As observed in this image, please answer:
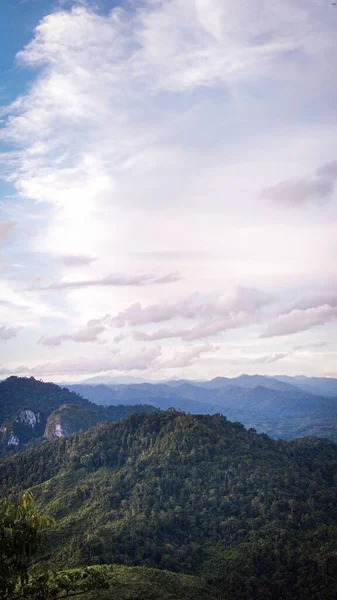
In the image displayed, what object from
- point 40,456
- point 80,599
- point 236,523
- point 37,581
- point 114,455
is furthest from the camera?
point 40,456

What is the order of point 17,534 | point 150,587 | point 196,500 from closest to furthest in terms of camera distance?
point 17,534
point 150,587
point 196,500

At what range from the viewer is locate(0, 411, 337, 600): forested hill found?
227 feet

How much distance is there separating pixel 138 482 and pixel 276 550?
40948 mm

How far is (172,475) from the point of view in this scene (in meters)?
102

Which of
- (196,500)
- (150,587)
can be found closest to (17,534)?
(150,587)

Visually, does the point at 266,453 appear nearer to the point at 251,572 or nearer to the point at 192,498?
the point at 192,498

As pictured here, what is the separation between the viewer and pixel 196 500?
95438 mm

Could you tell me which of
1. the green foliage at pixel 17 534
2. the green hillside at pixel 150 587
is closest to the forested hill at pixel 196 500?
the green hillside at pixel 150 587

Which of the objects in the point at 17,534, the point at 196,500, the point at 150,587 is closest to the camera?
the point at 17,534

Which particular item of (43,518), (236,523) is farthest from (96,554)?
(43,518)

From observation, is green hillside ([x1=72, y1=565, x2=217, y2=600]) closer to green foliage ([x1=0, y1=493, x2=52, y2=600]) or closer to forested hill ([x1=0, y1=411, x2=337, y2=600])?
forested hill ([x1=0, y1=411, x2=337, y2=600])

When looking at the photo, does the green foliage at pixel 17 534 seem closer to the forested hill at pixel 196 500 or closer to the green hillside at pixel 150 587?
the green hillside at pixel 150 587

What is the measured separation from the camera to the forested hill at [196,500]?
6912cm

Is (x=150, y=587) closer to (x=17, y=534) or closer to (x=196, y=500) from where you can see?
(x=17, y=534)
